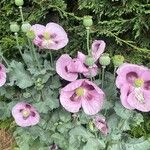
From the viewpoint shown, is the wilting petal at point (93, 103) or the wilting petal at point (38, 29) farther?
the wilting petal at point (38, 29)

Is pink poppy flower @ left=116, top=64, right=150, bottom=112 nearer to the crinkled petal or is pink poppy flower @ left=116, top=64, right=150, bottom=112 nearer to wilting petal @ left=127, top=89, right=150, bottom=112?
wilting petal @ left=127, top=89, right=150, bottom=112

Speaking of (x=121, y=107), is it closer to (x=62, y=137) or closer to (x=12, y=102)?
(x=62, y=137)

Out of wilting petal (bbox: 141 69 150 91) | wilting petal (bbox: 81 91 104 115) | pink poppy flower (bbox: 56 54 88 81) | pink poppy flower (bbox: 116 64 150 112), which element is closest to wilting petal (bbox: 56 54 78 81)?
pink poppy flower (bbox: 56 54 88 81)

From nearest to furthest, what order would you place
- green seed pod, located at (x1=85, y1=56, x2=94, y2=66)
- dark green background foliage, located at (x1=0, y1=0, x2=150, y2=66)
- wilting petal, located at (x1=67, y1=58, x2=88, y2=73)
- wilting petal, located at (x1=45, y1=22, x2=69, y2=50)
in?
green seed pod, located at (x1=85, y1=56, x2=94, y2=66) < wilting petal, located at (x1=67, y1=58, x2=88, y2=73) < wilting petal, located at (x1=45, y1=22, x2=69, y2=50) < dark green background foliage, located at (x1=0, y1=0, x2=150, y2=66)

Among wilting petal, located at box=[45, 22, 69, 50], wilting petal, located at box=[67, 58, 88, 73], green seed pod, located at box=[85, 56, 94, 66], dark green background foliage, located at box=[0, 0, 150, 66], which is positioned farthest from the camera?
dark green background foliage, located at box=[0, 0, 150, 66]

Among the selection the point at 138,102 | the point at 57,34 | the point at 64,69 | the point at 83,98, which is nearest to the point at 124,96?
the point at 138,102

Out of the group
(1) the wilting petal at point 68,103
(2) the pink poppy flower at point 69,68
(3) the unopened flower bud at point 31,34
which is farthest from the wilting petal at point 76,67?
(3) the unopened flower bud at point 31,34

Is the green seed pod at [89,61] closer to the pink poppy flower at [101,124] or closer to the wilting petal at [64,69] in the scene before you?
the wilting petal at [64,69]
